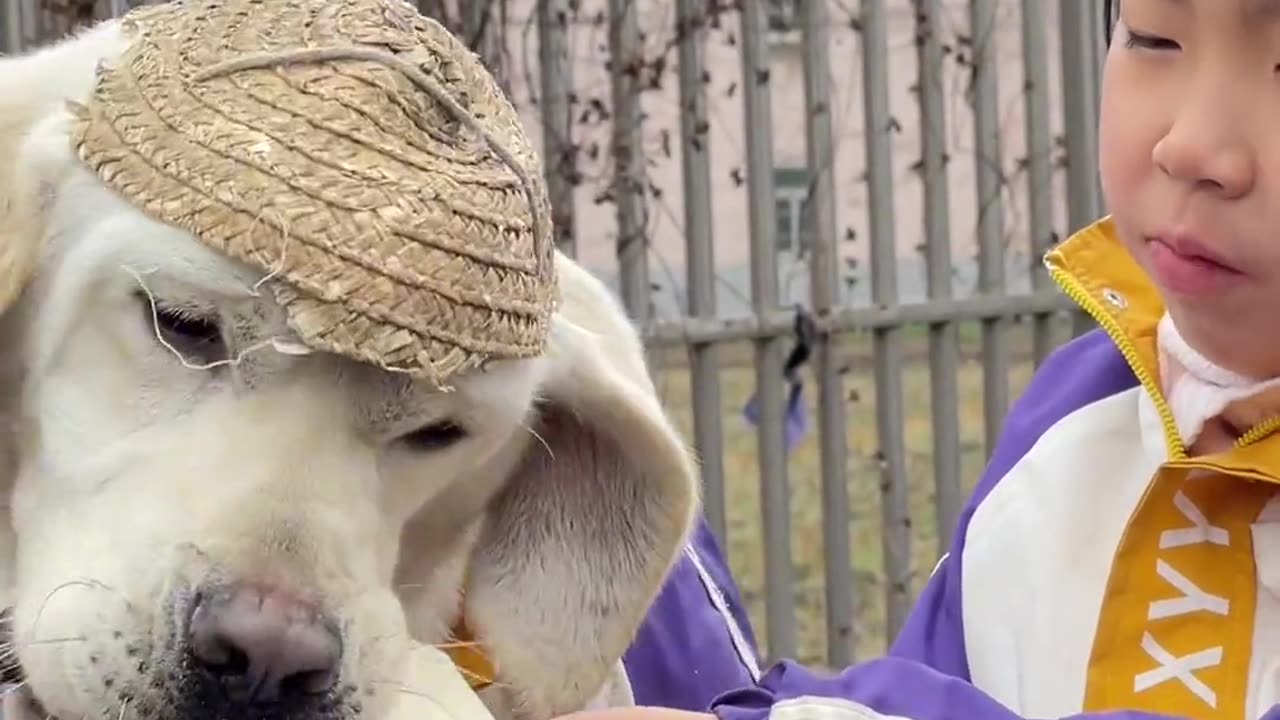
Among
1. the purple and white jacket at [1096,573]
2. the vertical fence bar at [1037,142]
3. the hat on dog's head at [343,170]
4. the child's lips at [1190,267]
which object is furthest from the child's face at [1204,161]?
the vertical fence bar at [1037,142]

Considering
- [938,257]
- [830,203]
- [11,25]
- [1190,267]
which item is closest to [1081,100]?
[938,257]

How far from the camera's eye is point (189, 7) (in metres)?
1.06

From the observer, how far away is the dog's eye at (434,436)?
1.06 meters

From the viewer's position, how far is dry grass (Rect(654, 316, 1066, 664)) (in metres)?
3.37

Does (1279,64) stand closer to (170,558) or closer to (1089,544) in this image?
(1089,544)

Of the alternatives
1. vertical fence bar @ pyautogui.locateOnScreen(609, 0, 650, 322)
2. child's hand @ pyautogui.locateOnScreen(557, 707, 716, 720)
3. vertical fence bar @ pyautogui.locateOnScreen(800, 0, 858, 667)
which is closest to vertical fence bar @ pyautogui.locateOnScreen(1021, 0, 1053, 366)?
vertical fence bar @ pyautogui.locateOnScreen(800, 0, 858, 667)

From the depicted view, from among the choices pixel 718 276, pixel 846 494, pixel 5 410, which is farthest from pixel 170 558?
pixel 846 494

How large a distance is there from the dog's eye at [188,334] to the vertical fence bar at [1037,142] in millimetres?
2621

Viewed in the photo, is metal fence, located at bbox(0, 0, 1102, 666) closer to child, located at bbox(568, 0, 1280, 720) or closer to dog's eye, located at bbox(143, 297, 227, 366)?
child, located at bbox(568, 0, 1280, 720)

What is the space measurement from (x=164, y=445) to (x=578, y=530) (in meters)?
0.40

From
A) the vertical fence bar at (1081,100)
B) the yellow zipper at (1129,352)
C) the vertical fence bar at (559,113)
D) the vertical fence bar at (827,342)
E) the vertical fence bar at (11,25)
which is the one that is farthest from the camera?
the vertical fence bar at (1081,100)

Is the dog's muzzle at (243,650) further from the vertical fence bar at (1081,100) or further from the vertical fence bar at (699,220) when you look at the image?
the vertical fence bar at (1081,100)

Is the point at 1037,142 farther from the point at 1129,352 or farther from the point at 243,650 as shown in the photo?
the point at 243,650

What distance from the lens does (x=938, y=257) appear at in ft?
11.0
